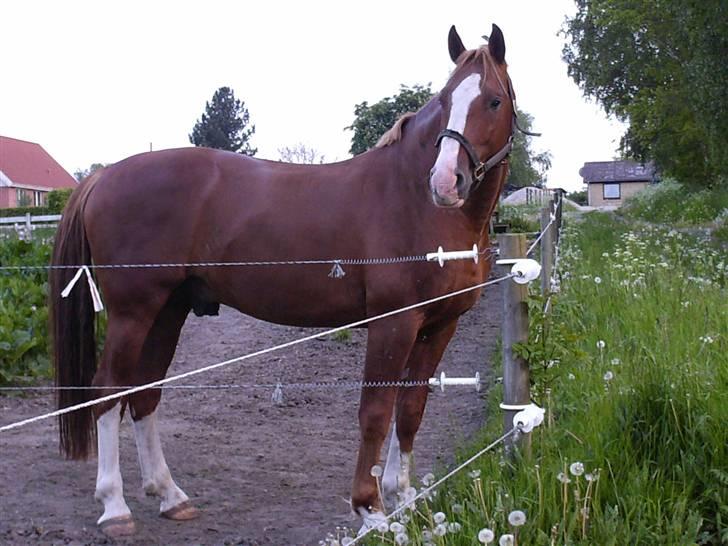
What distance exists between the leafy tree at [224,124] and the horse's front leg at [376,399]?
6296 cm

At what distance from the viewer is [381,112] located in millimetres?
19750

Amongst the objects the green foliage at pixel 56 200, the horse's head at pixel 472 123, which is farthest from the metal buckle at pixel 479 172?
the green foliage at pixel 56 200

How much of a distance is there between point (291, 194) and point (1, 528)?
2.20 metres

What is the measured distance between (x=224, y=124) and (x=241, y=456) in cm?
6389

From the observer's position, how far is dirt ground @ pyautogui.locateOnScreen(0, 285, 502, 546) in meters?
4.06

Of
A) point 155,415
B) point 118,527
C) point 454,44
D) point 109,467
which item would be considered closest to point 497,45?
point 454,44

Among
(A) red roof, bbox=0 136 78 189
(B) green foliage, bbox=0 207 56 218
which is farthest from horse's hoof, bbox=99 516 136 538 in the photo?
(A) red roof, bbox=0 136 78 189

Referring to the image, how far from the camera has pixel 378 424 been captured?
140 inches

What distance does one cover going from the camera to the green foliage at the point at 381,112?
19.5 metres

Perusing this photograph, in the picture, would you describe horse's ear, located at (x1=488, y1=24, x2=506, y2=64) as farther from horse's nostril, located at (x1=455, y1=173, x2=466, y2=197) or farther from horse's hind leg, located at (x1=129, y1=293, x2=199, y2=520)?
horse's hind leg, located at (x1=129, y1=293, x2=199, y2=520)

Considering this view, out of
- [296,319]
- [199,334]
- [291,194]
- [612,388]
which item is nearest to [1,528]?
[296,319]

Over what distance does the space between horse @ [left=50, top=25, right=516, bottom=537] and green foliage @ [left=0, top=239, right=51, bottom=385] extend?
10.6 feet

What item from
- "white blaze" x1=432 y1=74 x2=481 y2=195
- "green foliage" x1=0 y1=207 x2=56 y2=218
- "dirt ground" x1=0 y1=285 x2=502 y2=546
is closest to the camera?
"white blaze" x1=432 y1=74 x2=481 y2=195

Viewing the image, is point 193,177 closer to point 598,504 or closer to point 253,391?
point 598,504
